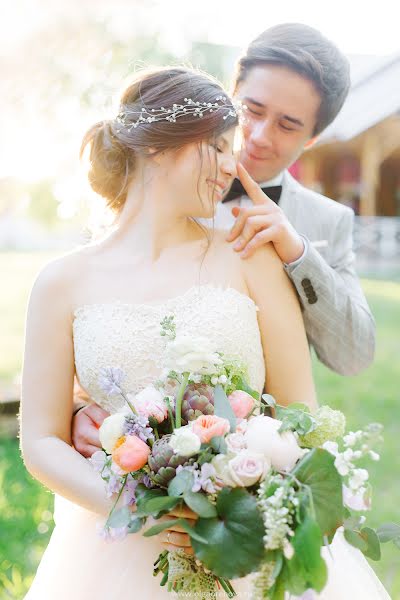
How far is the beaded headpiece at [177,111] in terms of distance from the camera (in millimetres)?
2631

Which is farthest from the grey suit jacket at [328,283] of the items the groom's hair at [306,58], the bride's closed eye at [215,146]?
the bride's closed eye at [215,146]

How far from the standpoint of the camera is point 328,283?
9.72 ft

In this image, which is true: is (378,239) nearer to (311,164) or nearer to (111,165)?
(311,164)

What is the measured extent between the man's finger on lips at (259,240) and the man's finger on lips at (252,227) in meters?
0.02

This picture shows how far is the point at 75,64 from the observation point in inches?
316

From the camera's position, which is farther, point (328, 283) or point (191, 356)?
point (328, 283)

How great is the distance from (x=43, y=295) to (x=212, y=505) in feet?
3.60

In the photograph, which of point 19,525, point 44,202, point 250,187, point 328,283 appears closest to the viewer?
point 250,187

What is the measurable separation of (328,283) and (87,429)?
100cm

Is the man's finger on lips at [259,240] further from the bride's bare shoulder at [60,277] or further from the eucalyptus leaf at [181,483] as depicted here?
the eucalyptus leaf at [181,483]

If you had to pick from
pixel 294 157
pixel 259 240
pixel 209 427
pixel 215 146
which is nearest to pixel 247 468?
pixel 209 427

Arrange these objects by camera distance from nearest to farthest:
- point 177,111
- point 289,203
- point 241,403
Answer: point 241,403
point 177,111
point 289,203

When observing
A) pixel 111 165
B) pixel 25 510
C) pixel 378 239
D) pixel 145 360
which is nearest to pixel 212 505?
pixel 145 360

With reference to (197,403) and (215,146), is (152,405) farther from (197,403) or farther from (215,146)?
(215,146)
